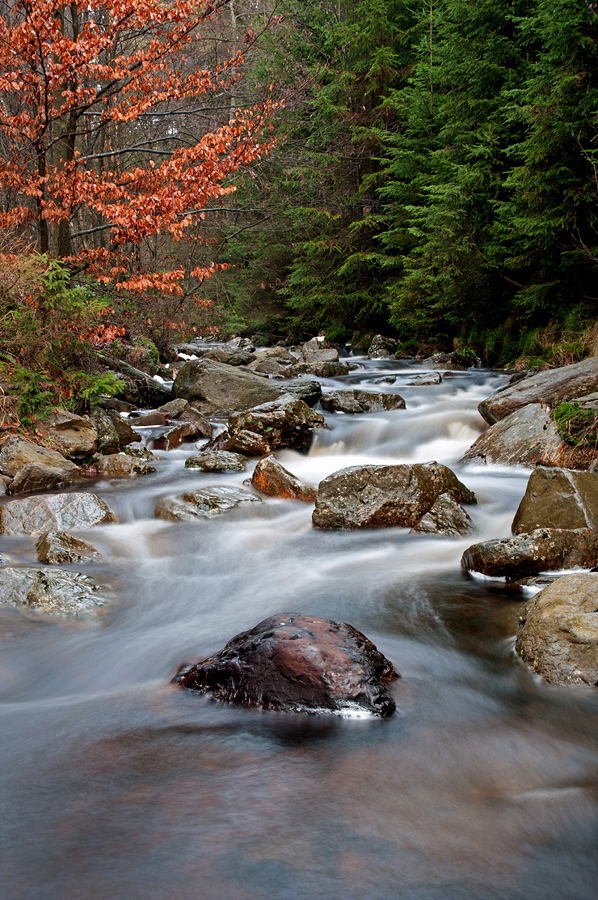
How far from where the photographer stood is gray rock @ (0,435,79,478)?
7.48m

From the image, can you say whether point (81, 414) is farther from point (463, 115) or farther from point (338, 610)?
point (463, 115)

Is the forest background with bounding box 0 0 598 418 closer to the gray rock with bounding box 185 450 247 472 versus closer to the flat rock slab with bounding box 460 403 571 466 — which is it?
the gray rock with bounding box 185 450 247 472

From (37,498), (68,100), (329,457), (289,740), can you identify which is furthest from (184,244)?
(289,740)

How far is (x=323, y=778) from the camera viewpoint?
246 cm

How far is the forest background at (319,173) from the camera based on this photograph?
9164mm

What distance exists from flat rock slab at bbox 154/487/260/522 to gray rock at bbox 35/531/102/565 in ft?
3.89

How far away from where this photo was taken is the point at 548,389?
803 cm

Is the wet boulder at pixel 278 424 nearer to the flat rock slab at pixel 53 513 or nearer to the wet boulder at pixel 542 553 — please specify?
the flat rock slab at pixel 53 513

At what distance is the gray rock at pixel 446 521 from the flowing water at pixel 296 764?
589 mm

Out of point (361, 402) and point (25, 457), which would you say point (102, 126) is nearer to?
point (25, 457)

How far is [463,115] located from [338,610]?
45.4 ft

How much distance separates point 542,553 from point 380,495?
6.63 feet

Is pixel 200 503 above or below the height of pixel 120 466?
below

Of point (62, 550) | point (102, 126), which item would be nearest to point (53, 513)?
point (62, 550)
